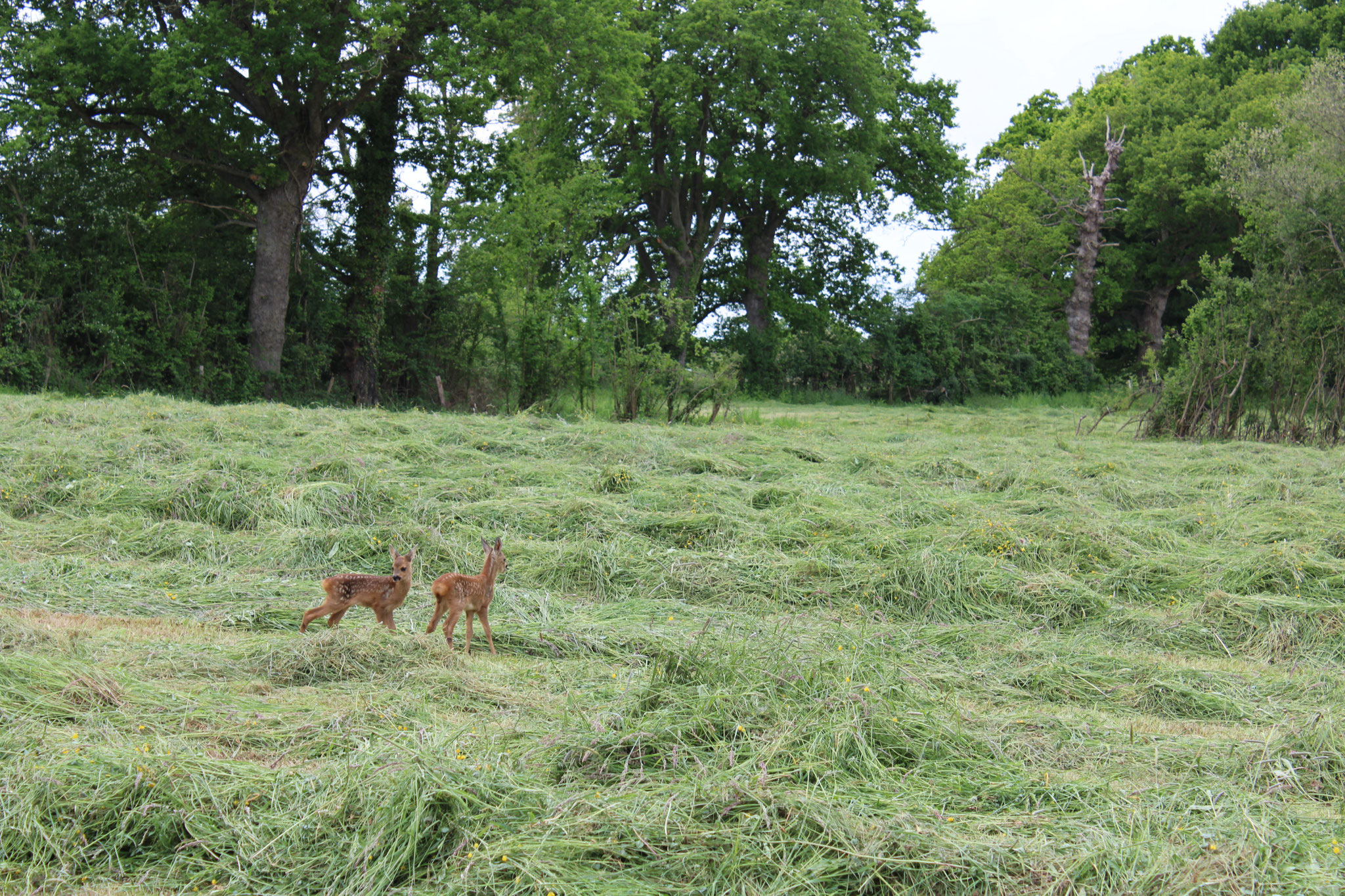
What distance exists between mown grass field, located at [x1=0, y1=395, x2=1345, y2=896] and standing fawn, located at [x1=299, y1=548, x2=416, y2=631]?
0.52 feet

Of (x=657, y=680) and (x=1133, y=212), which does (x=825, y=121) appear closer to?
(x=1133, y=212)

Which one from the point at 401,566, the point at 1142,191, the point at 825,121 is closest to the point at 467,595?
the point at 401,566

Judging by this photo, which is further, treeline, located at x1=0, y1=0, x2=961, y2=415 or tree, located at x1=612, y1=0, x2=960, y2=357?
tree, located at x1=612, y1=0, x2=960, y2=357

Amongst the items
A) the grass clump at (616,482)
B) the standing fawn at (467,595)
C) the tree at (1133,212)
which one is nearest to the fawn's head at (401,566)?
the standing fawn at (467,595)

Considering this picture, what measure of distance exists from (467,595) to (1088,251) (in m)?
27.9

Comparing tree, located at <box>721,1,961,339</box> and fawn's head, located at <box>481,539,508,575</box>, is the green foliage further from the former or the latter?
fawn's head, located at <box>481,539,508,575</box>

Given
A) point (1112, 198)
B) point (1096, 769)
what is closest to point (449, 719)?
point (1096, 769)

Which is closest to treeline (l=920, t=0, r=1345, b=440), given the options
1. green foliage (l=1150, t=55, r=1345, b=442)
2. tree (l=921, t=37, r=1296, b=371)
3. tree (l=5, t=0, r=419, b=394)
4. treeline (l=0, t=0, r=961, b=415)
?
tree (l=921, t=37, r=1296, b=371)

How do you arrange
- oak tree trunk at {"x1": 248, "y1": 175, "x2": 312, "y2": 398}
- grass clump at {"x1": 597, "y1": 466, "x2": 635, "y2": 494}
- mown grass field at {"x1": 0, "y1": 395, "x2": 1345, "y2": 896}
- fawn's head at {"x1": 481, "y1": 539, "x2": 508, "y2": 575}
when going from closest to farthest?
mown grass field at {"x1": 0, "y1": 395, "x2": 1345, "y2": 896} → fawn's head at {"x1": 481, "y1": 539, "x2": 508, "y2": 575} → grass clump at {"x1": 597, "y1": 466, "x2": 635, "y2": 494} → oak tree trunk at {"x1": 248, "y1": 175, "x2": 312, "y2": 398}

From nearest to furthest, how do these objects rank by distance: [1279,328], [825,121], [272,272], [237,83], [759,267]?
[1279,328], [237,83], [272,272], [825,121], [759,267]

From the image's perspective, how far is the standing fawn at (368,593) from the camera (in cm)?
411

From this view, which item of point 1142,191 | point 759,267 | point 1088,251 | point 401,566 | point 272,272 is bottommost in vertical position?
point 401,566

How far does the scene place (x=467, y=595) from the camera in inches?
163

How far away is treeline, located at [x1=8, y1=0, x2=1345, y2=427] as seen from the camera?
13578mm
